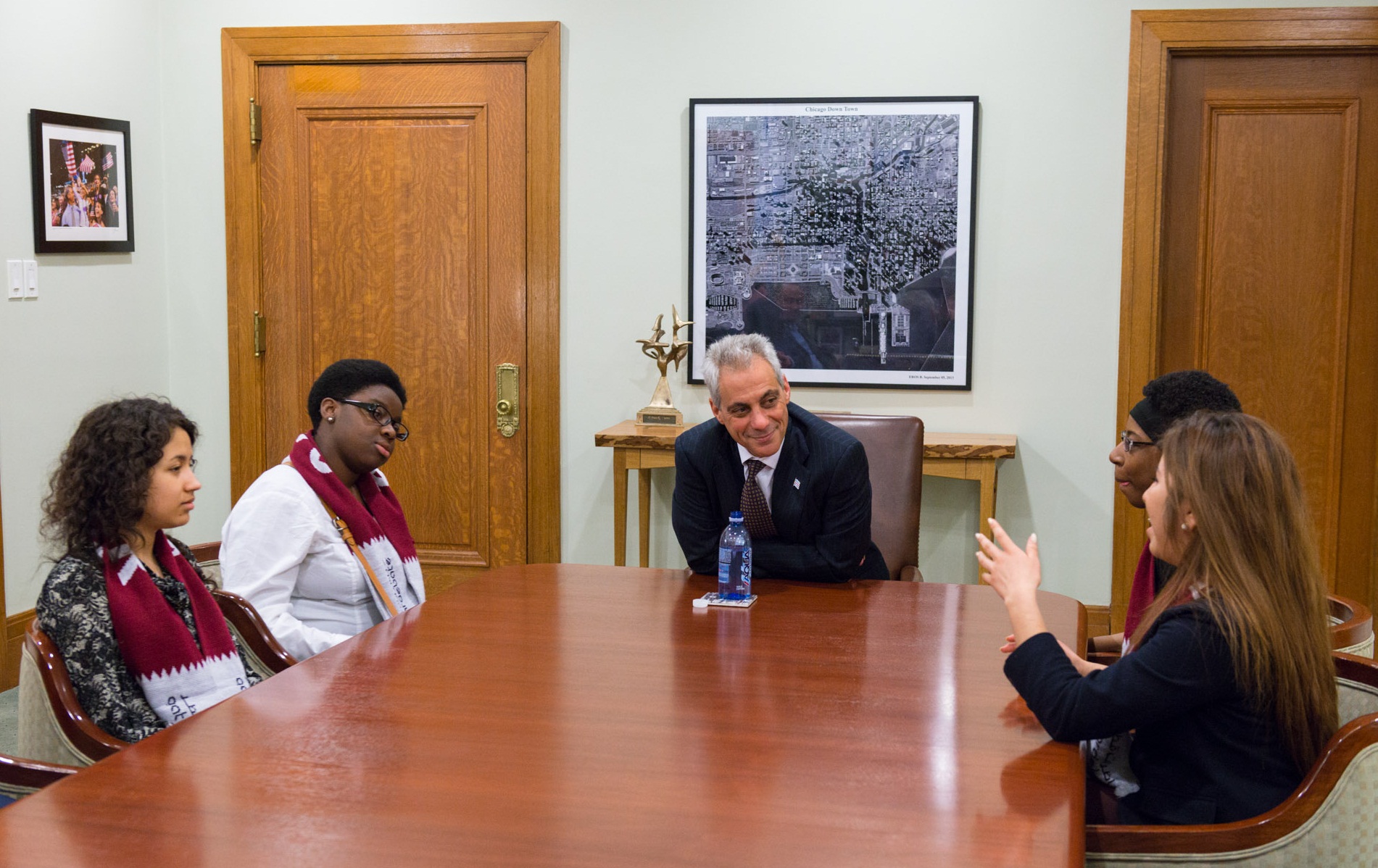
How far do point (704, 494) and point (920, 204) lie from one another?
1898 mm

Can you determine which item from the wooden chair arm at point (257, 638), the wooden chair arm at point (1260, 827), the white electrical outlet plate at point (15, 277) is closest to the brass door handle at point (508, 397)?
the white electrical outlet plate at point (15, 277)

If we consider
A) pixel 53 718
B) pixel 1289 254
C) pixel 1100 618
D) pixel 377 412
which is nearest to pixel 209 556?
pixel 377 412

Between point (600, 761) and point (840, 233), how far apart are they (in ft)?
10.0

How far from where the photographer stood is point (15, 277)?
3943 millimetres

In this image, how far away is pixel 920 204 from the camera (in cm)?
424

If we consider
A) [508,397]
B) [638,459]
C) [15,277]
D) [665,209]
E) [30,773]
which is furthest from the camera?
[508,397]

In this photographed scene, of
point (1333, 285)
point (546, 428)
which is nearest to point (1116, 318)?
point (1333, 285)

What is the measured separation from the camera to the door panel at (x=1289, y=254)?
4094mm

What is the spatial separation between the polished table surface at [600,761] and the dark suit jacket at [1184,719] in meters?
0.07

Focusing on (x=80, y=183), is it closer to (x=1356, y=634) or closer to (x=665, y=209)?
→ (x=665, y=209)

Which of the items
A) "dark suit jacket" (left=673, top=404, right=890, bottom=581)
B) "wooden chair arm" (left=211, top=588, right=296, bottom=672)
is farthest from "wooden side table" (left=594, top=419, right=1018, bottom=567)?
"wooden chair arm" (left=211, top=588, right=296, bottom=672)

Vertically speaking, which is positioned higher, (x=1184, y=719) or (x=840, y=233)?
(x=840, y=233)

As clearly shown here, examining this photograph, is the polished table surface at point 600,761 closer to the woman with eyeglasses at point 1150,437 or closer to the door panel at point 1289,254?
the woman with eyeglasses at point 1150,437

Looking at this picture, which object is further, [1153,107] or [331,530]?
[1153,107]
